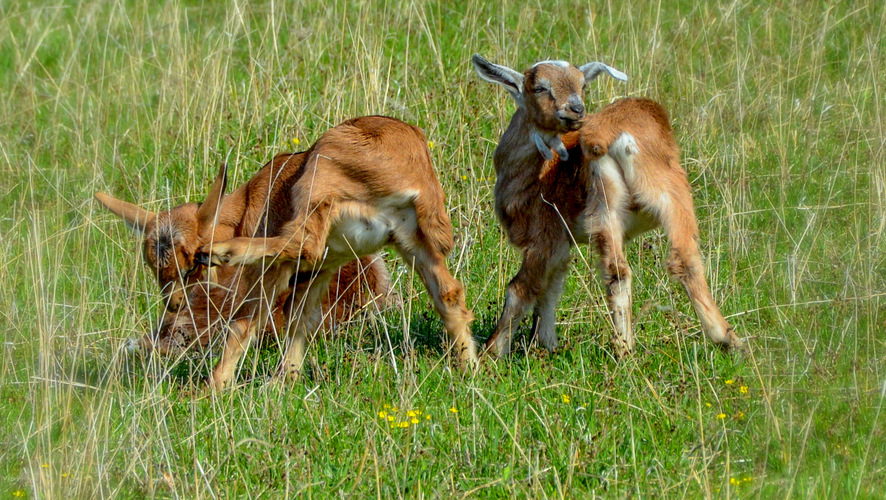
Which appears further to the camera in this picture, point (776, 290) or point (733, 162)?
point (733, 162)

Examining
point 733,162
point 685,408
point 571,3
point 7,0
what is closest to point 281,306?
point 685,408

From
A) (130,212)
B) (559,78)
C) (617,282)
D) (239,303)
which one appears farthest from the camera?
(130,212)

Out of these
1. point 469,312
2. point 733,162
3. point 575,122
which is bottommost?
point 469,312

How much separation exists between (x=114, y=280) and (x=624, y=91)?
4131 mm

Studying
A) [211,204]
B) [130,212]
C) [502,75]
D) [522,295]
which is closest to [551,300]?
[522,295]

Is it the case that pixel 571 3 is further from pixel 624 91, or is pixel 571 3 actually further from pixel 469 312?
pixel 469 312

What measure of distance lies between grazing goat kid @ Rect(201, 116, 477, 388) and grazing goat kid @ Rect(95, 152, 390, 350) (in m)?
0.28

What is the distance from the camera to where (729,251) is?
691 centimetres

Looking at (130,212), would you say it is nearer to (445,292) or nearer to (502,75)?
(445,292)

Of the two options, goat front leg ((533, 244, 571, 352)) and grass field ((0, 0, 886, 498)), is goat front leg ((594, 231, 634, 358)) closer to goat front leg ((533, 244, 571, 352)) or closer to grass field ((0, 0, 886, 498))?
grass field ((0, 0, 886, 498))

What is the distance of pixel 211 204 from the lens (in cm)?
626

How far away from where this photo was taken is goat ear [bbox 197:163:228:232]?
6121 millimetres

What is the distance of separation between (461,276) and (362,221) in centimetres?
133

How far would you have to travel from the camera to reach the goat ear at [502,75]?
6.70m
